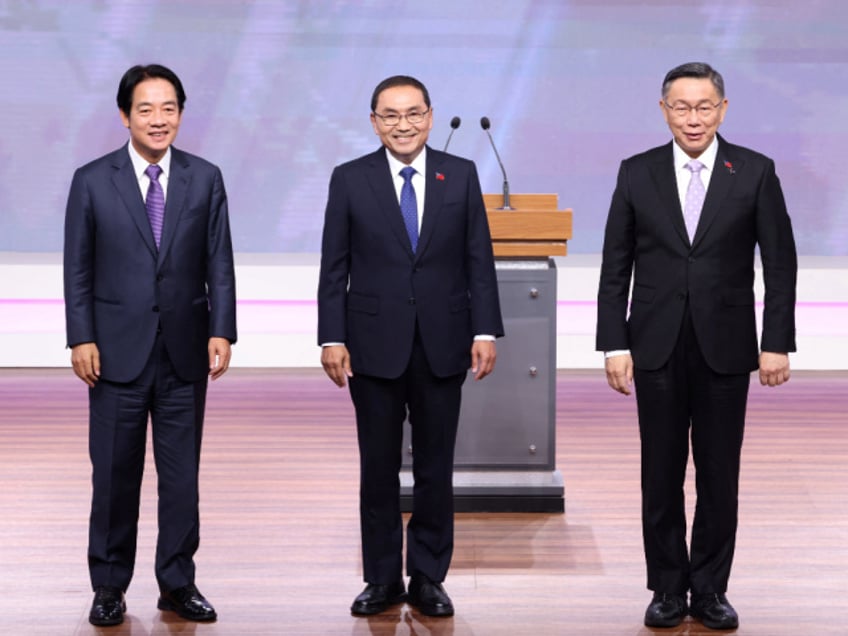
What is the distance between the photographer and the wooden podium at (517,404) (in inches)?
189

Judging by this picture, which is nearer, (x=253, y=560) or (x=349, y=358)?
(x=349, y=358)

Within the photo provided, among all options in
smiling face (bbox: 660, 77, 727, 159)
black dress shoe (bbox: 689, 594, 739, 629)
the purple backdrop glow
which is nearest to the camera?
smiling face (bbox: 660, 77, 727, 159)

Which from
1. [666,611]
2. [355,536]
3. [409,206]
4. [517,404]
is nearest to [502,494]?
[517,404]

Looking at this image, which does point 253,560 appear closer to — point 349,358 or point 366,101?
point 349,358

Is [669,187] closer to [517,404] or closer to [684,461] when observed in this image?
[684,461]

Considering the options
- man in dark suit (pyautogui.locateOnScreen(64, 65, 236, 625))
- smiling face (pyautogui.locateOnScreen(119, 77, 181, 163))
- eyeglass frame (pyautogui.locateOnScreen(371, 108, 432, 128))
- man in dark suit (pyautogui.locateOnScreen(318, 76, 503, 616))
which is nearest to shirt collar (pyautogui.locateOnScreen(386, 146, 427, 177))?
man in dark suit (pyautogui.locateOnScreen(318, 76, 503, 616))

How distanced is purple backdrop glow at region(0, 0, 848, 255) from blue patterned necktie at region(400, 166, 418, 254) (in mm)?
4369

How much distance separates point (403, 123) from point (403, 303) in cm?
45

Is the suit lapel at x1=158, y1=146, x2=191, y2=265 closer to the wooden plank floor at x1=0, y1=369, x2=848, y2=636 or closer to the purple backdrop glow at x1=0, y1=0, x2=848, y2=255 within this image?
the wooden plank floor at x1=0, y1=369, x2=848, y2=636

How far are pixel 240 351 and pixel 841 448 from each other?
3.29 meters

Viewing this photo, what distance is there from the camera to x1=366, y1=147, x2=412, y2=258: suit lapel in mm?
3666

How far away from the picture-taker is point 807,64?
8016 mm

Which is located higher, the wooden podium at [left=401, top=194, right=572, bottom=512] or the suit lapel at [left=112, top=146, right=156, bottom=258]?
the suit lapel at [left=112, top=146, right=156, bottom=258]

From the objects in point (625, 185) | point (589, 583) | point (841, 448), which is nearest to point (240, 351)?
point (841, 448)
